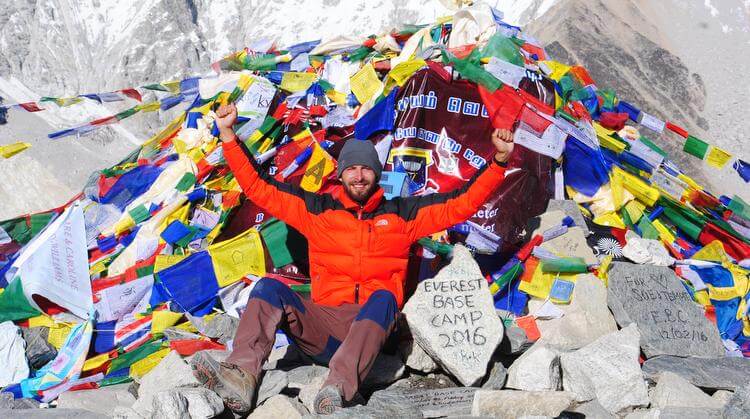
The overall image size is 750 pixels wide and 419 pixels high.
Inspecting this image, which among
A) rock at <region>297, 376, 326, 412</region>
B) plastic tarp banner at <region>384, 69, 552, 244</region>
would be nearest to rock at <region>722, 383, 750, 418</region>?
rock at <region>297, 376, 326, 412</region>

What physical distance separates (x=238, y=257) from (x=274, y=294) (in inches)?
79.8

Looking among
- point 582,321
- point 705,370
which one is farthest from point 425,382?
point 705,370

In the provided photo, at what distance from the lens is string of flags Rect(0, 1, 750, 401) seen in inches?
226

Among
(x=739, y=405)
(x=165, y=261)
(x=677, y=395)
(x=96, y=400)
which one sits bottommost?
(x=96, y=400)

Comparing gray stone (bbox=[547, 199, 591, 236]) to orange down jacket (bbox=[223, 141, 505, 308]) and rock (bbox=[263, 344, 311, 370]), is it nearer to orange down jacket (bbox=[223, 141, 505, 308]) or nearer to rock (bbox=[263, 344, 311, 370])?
orange down jacket (bbox=[223, 141, 505, 308])

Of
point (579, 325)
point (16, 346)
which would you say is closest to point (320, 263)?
point (579, 325)

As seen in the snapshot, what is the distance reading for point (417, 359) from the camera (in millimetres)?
4598

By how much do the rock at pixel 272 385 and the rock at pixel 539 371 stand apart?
1371 mm

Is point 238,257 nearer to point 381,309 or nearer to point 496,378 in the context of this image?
point 381,309

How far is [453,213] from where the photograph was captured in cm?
455

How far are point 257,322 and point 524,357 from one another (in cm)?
161

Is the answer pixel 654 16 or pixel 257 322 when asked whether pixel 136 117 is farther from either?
pixel 257 322

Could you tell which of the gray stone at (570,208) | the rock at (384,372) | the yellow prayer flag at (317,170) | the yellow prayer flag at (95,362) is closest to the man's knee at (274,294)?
the rock at (384,372)

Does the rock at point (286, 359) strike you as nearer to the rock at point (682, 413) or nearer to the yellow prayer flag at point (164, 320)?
the yellow prayer flag at point (164, 320)
